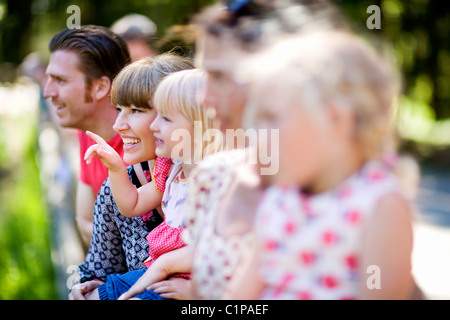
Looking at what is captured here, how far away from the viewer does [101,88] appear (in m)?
3.52

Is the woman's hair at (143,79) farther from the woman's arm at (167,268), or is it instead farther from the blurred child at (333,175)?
the blurred child at (333,175)

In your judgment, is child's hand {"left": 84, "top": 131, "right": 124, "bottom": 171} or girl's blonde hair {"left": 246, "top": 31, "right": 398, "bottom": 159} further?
child's hand {"left": 84, "top": 131, "right": 124, "bottom": 171}

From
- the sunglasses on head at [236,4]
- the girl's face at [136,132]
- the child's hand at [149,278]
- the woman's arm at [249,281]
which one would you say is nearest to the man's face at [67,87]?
the girl's face at [136,132]

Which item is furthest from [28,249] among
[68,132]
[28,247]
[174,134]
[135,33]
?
[174,134]

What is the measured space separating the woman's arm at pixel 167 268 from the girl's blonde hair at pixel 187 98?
44 cm

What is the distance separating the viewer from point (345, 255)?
158cm

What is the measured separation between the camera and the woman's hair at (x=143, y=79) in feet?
9.00

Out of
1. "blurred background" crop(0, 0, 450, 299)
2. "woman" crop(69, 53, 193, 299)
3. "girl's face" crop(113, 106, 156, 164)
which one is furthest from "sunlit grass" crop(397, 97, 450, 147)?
"girl's face" crop(113, 106, 156, 164)

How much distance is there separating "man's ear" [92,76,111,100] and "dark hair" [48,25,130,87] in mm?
25

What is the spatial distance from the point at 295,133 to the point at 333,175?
0.16 m

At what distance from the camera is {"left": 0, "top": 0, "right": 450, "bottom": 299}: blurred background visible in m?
6.36

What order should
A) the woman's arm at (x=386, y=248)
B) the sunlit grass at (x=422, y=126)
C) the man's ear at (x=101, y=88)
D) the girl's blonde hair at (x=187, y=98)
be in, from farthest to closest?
the sunlit grass at (x=422, y=126) < the man's ear at (x=101, y=88) < the girl's blonde hair at (x=187, y=98) < the woman's arm at (x=386, y=248)

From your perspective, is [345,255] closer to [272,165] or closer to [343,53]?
[272,165]

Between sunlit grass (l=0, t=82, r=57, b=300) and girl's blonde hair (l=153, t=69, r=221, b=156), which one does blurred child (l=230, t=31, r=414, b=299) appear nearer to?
girl's blonde hair (l=153, t=69, r=221, b=156)
